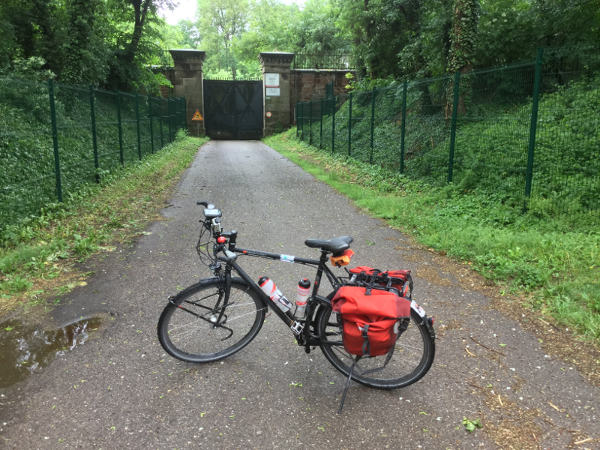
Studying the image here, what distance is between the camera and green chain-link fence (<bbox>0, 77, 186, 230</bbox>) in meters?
7.44

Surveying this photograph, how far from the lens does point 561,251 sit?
17.4ft

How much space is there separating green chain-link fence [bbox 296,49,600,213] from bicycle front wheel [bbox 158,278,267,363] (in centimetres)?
518

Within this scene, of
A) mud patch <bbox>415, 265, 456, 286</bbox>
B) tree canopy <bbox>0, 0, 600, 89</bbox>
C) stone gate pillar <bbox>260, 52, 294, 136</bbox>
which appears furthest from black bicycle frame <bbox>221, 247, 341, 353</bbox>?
stone gate pillar <bbox>260, 52, 294, 136</bbox>

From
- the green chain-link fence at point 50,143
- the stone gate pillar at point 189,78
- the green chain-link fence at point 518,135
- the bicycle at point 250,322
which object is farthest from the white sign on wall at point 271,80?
the bicycle at point 250,322

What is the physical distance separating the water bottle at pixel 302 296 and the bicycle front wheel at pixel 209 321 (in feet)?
1.17

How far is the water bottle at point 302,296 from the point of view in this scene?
3.22m

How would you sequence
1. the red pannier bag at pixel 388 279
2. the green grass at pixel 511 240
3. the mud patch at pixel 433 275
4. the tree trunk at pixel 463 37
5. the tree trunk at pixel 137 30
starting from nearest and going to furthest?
1. the red pannier bag at pixel 388 279
2. the green grass at pixel 511 240
3. the mud patch at pixel 433 275
4. the tree trunk at pixel 463 37
5. the tree trunk at pixel 137 30

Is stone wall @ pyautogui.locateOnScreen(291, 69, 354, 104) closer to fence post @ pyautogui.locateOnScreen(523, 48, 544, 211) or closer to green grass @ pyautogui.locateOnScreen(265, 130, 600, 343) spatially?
green grass @ pyautogui.locateOnScreen(265, 130, 600, 343)

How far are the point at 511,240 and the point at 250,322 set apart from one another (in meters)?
3.73

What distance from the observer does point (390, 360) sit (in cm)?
346

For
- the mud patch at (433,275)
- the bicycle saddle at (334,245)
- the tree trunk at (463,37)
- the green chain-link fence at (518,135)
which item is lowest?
the mud patch at (433,275)

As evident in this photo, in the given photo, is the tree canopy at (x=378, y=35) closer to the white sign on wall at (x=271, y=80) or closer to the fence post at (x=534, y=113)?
the fence post at (x=534, y=113)

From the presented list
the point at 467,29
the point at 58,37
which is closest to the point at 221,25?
the point at 58,37

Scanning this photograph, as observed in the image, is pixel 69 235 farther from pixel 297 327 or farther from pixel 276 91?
pixel 276 91
